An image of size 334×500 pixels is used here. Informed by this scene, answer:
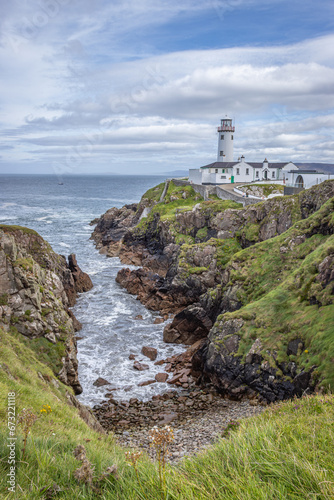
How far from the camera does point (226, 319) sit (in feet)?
A: 90.0

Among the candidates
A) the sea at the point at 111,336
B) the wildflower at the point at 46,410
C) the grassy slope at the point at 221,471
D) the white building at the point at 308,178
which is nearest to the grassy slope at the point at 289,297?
the sea at the point at 111,336

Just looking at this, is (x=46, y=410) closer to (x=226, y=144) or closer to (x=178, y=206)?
(x=178, y=206)

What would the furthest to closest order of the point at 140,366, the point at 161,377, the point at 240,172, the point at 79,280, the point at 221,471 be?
the point at 240,172, the point at 79,280, the point at 140,366, the point at 161,377, the point at 221,471

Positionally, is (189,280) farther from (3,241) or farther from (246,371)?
(3,241)

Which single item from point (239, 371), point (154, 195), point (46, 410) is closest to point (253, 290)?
point (239, 371)

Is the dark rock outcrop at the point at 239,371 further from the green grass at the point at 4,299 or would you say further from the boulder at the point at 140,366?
the green grass at the point at 4,299

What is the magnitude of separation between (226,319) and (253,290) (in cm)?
531

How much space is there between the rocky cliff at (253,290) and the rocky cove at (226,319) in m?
0.09

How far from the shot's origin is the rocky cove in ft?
70.6

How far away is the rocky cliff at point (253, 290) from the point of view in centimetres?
2236

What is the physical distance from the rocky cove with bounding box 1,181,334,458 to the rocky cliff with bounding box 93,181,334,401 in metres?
0.09

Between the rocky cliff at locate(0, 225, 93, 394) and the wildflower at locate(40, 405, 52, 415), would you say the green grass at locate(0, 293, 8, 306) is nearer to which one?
the rocky cliff at locate(0, 225, 93, 394)

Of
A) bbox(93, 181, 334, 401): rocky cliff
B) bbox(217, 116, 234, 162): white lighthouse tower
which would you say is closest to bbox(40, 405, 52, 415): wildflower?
bbox(93, 181, 334, 401): rocky cliff

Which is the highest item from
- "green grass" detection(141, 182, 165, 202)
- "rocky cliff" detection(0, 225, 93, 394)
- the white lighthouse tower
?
the white lighthouse tower
